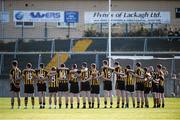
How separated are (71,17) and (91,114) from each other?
27.4m

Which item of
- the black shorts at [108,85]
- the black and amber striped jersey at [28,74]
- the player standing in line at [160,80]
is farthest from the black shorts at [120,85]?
the black and amber striped jersey at [28,74]

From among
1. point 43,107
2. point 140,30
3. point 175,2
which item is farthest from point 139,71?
point 175,2

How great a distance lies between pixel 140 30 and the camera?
193 ft

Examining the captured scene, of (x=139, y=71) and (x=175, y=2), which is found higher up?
(x=175, y=2)

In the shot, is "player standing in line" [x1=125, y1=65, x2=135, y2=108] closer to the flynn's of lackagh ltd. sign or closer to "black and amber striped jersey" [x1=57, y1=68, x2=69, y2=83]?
"black and amber striped jersey" [x1=57, y1=68, x2=69, y2=83]

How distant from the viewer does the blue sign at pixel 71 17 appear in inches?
2337

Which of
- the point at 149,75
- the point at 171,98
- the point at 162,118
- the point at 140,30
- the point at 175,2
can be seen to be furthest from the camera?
the point at 175,2

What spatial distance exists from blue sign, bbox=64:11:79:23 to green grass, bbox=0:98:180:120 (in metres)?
21.9

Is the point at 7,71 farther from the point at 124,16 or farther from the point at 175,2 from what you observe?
the point at 175,2

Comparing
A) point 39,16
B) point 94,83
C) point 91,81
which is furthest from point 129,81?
point 39,16

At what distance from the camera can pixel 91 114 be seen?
32.9 m

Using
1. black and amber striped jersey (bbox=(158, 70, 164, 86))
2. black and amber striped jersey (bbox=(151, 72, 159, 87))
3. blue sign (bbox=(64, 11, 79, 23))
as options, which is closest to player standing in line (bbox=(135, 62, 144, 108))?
black and amber striped jersey (bbox=(151, 72, 159, 87))

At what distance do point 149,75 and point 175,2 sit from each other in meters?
26.3

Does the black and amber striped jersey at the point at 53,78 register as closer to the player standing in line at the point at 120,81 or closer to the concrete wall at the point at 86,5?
the player standing in line at the point at 120,81
